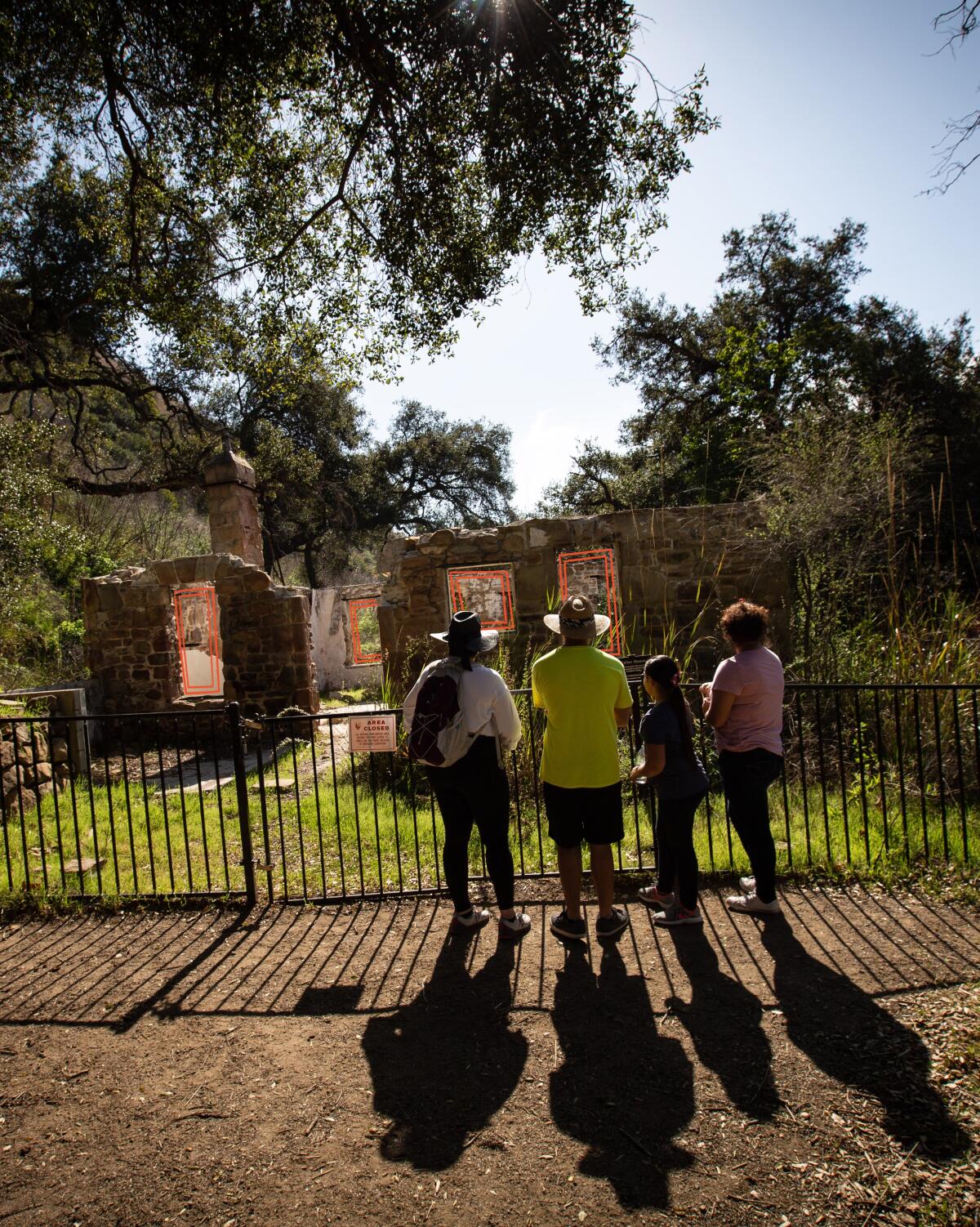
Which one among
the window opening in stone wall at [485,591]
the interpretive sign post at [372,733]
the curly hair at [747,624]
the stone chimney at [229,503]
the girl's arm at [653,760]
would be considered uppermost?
the stone chimney at [229,503]

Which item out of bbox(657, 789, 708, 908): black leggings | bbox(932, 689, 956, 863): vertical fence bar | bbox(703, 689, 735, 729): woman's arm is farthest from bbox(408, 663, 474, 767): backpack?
bbox(932, 689, 956, 863): vertical fence bar

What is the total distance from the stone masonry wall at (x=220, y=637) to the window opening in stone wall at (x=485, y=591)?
340 cm

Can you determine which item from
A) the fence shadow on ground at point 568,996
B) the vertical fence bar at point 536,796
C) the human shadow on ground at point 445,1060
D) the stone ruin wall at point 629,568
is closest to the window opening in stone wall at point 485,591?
the stone ruin wall at point 629,568

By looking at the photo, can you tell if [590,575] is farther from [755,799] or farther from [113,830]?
→ [113,830]

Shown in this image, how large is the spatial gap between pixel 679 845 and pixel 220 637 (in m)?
9.74

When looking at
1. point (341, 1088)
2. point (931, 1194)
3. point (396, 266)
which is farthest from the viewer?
point (396, 266)

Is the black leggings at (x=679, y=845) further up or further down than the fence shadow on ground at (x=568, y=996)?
further up

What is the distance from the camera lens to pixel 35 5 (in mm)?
5605

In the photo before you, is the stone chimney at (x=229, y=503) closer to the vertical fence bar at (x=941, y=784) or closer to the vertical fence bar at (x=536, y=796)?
the vertical fence bar at (x=536, y=796)

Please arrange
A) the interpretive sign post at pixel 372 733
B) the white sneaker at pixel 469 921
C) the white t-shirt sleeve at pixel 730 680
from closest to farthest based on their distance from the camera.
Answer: the white t-shirt sleeve at pixel 730 680 → the white sneaker at pixel 469 921 → the interpretive sign post at pixel 372 733

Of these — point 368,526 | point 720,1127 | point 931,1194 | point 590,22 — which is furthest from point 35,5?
point 368,526

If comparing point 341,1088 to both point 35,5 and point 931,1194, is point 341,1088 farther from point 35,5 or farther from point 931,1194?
point 35,5

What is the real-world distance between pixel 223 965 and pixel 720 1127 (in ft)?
8.47

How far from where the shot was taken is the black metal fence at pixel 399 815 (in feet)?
15.4
